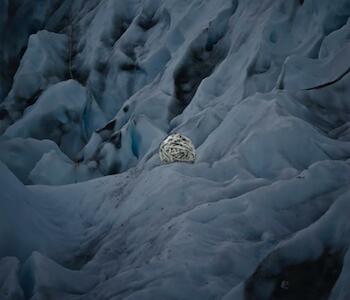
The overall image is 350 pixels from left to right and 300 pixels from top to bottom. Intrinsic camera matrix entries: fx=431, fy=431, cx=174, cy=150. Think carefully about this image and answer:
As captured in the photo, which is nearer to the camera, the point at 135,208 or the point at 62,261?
the point at 62,261

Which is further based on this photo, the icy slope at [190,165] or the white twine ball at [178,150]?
the white twine ball at [178,150]

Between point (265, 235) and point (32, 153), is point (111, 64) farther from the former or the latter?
point (265, 235)

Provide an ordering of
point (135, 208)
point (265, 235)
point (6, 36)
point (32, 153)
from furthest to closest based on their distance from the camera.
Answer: point (6, 36) < point (32, 153) < point (135, 208) < point (265, 235)

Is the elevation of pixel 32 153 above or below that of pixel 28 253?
below

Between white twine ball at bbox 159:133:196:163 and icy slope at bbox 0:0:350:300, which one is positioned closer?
icy slope at bbox 0:0:350:300

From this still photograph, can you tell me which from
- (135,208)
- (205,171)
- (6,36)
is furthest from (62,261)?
(6,36)

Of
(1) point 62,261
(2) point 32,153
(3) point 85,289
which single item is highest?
(3) point 85,289

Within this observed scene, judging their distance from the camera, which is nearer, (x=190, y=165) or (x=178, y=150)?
(x=190, y=165)

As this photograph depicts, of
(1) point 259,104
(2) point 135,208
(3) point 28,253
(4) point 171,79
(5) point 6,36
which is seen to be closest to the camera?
(3) point 28,253
